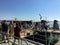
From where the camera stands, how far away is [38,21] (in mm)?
15133

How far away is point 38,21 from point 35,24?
111 cm

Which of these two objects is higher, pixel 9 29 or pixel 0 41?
pixel 9 29

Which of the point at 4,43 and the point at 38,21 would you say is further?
the point at 38,21

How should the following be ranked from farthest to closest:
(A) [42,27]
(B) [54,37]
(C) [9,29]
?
(A) [42,27] → (B) [54,37] → (C) [9,29]

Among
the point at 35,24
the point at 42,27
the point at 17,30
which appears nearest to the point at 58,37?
the point at 42,27

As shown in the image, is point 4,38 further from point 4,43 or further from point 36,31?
point 36,31

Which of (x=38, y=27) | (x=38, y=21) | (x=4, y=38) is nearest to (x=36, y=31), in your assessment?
(x=38, y=27)

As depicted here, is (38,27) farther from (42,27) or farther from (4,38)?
(4,38)

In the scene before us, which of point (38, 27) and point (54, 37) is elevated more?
point (38, 27)

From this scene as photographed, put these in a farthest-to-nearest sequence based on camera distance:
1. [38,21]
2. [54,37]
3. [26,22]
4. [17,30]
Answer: [26,22], [38,21], [54,37], [17,30]

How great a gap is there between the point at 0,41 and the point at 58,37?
667cm

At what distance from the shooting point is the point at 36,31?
44.2 ft

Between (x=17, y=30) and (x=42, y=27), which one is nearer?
(x=17, y=30)

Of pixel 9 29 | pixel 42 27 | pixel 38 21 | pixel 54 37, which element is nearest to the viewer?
pixel 9 29
